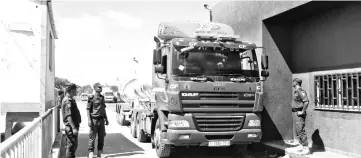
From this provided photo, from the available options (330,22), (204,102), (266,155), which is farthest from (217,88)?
(330,22)

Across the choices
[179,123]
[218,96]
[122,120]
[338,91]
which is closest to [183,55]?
[218,96]

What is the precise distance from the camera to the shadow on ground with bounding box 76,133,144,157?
9.38 meters

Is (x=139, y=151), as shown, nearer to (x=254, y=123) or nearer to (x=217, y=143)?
(x=217, y=143)

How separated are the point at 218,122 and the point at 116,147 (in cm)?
410

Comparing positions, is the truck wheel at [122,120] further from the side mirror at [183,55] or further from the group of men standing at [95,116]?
the side mirror at [183,55]

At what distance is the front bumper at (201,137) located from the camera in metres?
7.46

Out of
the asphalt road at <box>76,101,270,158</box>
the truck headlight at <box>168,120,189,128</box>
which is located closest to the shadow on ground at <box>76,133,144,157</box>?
the asphalt road at <box>76,101,270,158</box>

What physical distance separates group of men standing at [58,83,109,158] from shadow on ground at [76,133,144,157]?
94cm

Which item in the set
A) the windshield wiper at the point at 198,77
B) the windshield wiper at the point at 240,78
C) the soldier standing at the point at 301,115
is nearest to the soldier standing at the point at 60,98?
the windshield wiper at the point at 198,77

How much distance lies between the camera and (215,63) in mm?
7863

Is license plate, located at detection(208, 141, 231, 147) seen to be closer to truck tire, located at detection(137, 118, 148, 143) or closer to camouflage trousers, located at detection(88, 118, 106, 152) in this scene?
camouflage trousers, located at detection(88, 118, 106, 152)

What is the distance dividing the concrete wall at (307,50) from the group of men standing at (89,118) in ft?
14.9

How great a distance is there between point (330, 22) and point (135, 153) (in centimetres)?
600

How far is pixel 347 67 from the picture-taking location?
7.91 m
